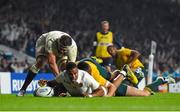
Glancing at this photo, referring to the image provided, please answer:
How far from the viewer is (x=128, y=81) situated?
17.8 m

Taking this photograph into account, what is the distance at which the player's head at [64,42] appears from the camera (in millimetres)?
16391

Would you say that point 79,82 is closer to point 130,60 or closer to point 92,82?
point 92,82

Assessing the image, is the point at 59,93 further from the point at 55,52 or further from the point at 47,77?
the point at 47,77

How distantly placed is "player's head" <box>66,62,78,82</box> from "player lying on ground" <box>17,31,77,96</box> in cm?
199

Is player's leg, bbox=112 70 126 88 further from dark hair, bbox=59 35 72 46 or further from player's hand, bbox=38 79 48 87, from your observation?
player's hand, bbox=38 79 48 87

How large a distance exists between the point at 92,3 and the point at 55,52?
723 inches

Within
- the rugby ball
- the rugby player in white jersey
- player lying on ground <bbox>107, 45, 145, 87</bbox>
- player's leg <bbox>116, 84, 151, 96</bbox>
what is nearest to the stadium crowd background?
player lying on ground <bbox>107, 45, 145, 87</bbox>

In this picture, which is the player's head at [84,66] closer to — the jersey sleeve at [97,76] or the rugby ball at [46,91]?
the jersey sleeve at [97,76]

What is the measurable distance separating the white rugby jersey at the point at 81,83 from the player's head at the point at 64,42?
1398 mm

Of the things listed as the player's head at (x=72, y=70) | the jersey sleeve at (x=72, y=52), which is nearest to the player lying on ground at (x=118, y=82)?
the player's head at (x=72, y=70)

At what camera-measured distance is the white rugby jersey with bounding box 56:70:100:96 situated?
14648mm

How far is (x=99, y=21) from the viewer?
113 feet

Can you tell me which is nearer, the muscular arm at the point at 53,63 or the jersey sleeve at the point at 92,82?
the jersey sleeve at the point at 92,82

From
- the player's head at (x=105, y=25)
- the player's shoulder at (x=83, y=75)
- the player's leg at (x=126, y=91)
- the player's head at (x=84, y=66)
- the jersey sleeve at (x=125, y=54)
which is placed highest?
the player's head at (x=105, y=25)
